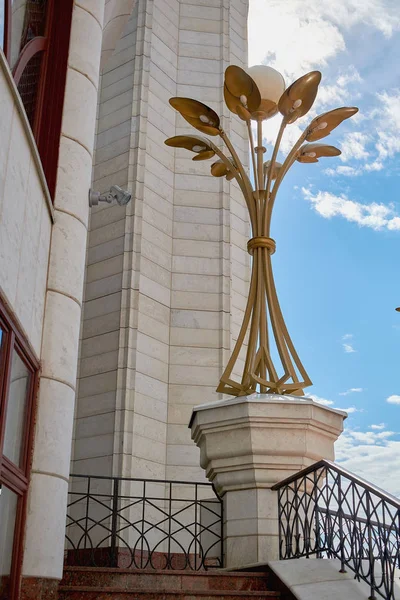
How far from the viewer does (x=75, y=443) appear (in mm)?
11719

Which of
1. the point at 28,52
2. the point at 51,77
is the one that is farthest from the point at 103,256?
the point at 28,52

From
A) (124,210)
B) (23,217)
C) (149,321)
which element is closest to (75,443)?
(149,321)

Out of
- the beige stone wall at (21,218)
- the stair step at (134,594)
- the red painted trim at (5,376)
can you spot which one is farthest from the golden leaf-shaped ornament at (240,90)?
the stair step at (134,594)

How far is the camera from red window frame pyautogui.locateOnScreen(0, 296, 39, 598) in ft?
15.2

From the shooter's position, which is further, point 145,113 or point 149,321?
point 145,113

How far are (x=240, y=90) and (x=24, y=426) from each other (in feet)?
14.2

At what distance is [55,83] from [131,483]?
6273 mm

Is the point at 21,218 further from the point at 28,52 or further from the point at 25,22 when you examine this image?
the point at 25,22

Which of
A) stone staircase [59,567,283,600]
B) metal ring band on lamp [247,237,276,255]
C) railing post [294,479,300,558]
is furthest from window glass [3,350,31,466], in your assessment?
metal ring band on lamp [247,237,276,255]

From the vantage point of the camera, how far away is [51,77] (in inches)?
256

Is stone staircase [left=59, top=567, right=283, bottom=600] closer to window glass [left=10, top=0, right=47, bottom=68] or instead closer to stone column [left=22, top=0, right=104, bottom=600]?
stone column [left=22, top=0, right=104, bottom=600]

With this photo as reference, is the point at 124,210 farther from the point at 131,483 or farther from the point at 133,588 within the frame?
the point at 133,588

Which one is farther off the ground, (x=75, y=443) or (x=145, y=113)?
(x=145, y=113)

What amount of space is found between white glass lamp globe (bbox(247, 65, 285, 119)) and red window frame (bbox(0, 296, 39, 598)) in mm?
4238
